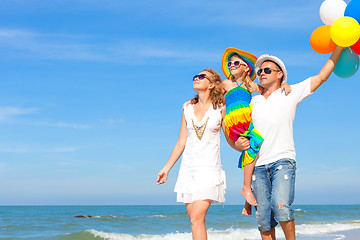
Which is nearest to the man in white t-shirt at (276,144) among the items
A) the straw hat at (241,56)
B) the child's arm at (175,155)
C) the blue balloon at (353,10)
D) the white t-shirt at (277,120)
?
the white t-shirt at (277,120)

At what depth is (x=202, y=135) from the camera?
4988mm

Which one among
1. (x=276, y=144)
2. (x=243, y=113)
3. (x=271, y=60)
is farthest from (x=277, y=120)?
(x=271, y=60)

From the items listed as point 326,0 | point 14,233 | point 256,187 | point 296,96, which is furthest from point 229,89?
point 14,233

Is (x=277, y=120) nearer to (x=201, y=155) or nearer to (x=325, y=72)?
(x=325, y=72)

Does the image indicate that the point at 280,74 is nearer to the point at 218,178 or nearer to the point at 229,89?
the point at 229,89

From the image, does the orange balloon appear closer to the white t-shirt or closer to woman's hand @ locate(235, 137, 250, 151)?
the white t-shirt

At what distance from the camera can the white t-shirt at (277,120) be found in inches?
176

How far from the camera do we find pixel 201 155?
16.2 ft

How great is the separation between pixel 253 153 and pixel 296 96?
2.46ft

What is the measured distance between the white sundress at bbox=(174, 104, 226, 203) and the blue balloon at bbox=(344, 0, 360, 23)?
1.73 metres

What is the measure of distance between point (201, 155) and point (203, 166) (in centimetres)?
12

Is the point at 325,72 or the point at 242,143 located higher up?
the point at 325,72

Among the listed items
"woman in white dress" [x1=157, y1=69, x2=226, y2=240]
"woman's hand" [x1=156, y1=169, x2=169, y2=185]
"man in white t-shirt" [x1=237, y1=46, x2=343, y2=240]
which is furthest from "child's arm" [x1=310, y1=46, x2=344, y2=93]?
"woman's hand" [x1=156, y1=169, x2=169, y2=185]

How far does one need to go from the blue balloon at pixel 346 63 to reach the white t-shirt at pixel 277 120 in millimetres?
410
